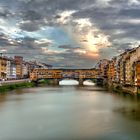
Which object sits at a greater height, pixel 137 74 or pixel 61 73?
pixel 61 73

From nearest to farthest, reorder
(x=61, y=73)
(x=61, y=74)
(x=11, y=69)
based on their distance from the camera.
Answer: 1. (x=11, y=69)
2. (x=61, y=74)
3. (x=61, y=73)

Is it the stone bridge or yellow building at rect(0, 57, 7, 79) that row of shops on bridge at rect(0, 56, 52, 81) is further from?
the stone bridge

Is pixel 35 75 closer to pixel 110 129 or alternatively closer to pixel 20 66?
pixel 20 66

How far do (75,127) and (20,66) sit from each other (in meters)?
101

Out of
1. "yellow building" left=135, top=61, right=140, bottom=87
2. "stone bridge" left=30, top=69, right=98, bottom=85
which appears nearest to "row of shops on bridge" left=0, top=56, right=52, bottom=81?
"stone bridge" left=30, top=69, right=98, bottom=85

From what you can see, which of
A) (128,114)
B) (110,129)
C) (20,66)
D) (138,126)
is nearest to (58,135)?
(110,129)

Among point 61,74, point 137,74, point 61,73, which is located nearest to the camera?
point 137,74

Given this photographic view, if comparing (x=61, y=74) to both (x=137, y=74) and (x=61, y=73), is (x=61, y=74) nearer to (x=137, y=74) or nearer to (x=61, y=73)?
(x=61, y=73)

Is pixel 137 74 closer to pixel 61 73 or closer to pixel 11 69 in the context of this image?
pixel 11 69

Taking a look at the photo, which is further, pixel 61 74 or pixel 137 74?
pixel 61 74

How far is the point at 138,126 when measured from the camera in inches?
901

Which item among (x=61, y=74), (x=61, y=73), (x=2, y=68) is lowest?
(x=61, y=74)

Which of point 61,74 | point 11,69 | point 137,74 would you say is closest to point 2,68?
point 11,69

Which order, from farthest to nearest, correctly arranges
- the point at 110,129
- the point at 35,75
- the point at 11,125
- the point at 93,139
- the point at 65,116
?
the point at 35,75 < the point at 65,116 < the point at 11,125 < the point at 110,129 < the point at 93,139
